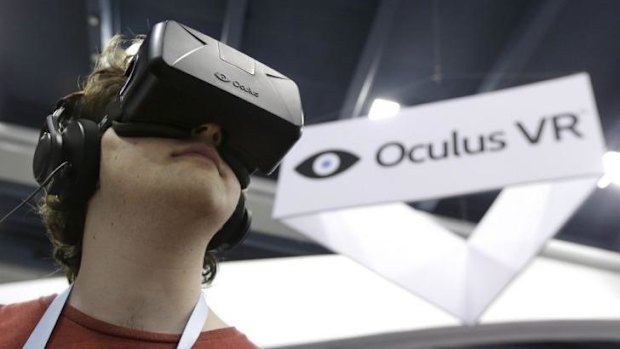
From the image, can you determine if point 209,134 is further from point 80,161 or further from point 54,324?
point 54,324

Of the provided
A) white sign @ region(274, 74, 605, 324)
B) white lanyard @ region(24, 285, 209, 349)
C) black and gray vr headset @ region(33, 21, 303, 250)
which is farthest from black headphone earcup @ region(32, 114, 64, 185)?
white sign @ region(274, 74, 605, 324)

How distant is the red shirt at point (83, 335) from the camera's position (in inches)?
23.9

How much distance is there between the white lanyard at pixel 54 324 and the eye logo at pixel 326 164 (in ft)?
2.81

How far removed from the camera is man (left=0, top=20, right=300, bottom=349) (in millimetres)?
612

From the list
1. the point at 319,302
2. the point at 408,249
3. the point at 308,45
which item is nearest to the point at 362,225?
the point at 408,249

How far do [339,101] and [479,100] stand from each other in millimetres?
1970

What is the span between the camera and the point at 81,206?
71 cm

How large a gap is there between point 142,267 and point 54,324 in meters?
0.11

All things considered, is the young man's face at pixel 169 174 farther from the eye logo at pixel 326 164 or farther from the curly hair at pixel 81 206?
the eye logo at pixel 326 164

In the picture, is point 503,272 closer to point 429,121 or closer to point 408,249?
point 408,249

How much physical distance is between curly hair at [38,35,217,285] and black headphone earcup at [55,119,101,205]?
3 cm

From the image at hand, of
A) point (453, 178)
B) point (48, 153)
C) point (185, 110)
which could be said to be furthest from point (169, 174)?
point (453, 178)

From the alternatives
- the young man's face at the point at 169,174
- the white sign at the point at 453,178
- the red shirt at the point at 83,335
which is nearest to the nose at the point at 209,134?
the young man's face at the point at 169,174

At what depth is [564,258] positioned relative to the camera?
306cm
